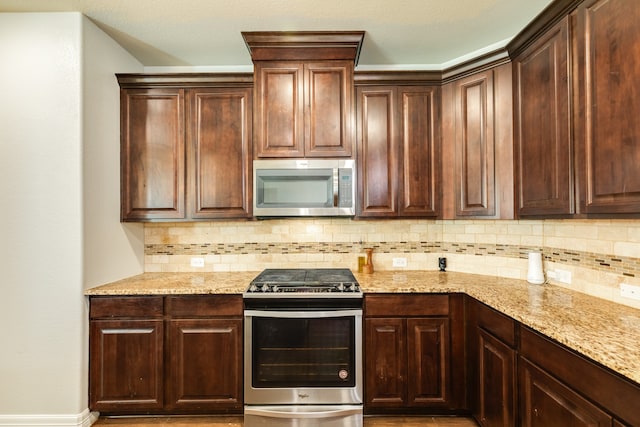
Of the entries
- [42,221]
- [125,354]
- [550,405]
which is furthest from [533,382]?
[42,221]

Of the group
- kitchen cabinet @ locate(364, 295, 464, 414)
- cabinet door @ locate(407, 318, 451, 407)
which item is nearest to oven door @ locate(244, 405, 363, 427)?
kitchen cabinet @ locate(364, 295, 464, 414)

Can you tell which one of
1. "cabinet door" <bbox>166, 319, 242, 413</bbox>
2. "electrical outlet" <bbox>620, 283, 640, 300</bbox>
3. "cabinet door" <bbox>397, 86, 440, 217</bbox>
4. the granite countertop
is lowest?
"cabinet door" <bbox>166, 319, 242, 413</bbox>

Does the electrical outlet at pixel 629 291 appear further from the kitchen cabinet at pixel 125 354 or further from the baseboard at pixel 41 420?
the baseboard at pixel 41 420

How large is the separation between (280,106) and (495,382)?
226 centimetres

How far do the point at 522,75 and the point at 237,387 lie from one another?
9.20 ft

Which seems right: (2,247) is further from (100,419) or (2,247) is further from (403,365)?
Result: (403,365)

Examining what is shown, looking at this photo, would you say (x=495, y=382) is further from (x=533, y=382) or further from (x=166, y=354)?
(x=166, y=354)

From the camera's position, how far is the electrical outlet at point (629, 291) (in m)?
1.67

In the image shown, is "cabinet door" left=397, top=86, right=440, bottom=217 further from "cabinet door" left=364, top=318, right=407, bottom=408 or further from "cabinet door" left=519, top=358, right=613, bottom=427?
"cabinet door" left=519, top=358, right=613, bottom=427

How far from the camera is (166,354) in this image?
84.7 inches

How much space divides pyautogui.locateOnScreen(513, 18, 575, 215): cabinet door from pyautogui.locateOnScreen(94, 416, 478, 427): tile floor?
1.50m

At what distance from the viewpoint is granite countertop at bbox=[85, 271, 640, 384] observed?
3.92 ft

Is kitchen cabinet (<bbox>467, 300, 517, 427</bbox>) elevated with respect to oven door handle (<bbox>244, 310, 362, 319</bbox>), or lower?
lower

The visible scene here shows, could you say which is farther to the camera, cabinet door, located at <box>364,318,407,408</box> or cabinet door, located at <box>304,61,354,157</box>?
cabinet door, located at <box>304,61,354,157</box>
